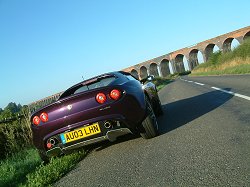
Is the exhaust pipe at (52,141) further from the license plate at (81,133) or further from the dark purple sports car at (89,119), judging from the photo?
the license plate at (81,133)

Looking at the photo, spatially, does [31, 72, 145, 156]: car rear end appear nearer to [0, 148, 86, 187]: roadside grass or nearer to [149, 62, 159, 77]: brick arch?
[0, 148, 86, 187]: roadside grass

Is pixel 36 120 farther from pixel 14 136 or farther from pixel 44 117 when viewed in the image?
pixel 14 136

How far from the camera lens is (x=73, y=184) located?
11.9ft

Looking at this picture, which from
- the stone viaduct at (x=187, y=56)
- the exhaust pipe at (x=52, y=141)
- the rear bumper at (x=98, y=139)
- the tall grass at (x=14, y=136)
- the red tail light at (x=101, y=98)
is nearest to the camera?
the rear bumper at (x=98, y=139)

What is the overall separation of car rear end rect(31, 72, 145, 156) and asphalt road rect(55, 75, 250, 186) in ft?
1.12

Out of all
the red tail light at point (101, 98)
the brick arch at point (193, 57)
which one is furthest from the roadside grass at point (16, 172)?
the brick arch at point (193, 57)

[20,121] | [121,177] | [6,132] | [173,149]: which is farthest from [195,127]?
[20,121]

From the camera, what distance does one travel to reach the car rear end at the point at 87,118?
14.4 feet

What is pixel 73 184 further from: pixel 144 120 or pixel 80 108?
pixel 144 120

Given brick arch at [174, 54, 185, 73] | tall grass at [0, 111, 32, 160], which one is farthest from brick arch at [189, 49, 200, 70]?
tall grass at [0, 111, 32, 160]

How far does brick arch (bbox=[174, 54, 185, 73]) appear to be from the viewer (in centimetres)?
8488

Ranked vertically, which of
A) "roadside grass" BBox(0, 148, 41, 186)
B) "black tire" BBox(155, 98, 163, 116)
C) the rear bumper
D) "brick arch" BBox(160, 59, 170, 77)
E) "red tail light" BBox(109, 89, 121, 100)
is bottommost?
"brick arch" BBox(160, 59, 170, 77)

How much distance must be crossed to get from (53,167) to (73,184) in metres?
0.87

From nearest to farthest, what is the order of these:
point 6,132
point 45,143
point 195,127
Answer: point 45,143 < point 195,127 < point 6,132
